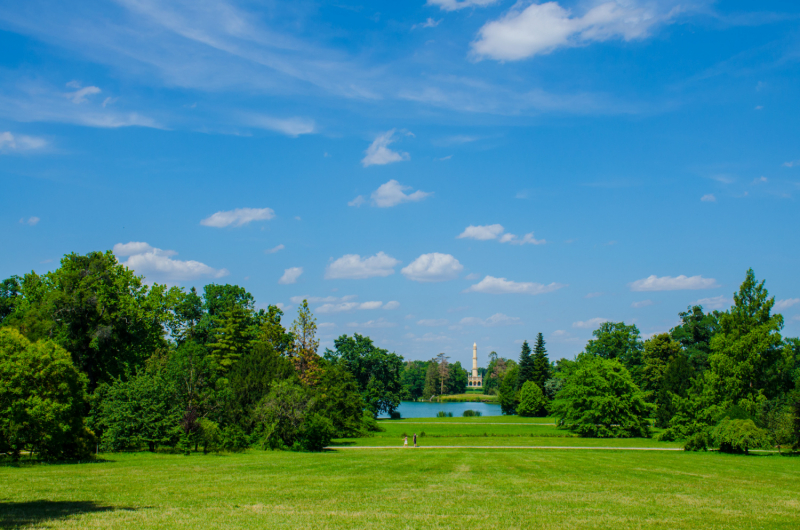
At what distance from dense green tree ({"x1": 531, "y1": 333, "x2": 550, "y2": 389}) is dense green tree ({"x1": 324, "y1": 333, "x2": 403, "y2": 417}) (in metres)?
22.7

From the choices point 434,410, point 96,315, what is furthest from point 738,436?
point 434,410

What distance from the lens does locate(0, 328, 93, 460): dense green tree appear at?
22.7m

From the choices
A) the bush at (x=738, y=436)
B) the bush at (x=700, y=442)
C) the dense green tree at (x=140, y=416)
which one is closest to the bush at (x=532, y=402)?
the bush at (x=700, y=442)

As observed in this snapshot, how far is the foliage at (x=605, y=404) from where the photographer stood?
52.3m

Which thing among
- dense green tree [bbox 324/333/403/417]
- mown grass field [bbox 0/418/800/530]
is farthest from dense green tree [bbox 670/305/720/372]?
mown grass field [bbox 0/418/800/530]

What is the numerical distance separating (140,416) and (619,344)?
246 ft

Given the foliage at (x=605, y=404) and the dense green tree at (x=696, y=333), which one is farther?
the dense green tree at (x=696, y=333)

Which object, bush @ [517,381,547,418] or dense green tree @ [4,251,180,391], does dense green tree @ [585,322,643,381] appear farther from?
dense green tree @ [4,251,180,391]

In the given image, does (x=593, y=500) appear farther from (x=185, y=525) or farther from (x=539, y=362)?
(x=539, y=362)

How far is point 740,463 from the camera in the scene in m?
28.8

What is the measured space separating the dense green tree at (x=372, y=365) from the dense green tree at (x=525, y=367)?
68.9 feet

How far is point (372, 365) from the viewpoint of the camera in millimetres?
85938

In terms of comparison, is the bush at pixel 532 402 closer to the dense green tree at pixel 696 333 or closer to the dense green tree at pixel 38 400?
the dense green tree at pixel 696 333

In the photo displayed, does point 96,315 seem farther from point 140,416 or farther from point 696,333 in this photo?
point 696,333
